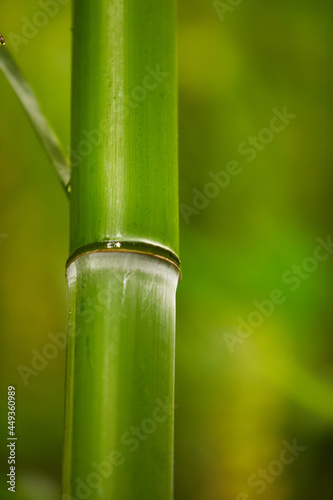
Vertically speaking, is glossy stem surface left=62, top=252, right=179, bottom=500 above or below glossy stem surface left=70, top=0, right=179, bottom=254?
below

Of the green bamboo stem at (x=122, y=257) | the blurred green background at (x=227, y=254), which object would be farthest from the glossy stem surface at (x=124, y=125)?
the blurred green background at (x=227, y=254)

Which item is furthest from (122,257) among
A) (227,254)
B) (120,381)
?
(227,254)

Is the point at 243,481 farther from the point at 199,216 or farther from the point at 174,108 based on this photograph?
the point at 174,108

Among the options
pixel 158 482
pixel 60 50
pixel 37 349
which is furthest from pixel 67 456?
pixel 60 50

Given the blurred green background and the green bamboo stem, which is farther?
the blurred green background

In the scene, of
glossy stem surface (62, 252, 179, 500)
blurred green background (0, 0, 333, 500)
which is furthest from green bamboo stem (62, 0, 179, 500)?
blurred green background (0, 0, 333, 500)

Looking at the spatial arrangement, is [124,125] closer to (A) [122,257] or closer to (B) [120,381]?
(A) [122,257]

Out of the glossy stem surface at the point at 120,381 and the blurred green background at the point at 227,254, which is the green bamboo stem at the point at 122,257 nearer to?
the glossy stem surface at the point at 120,381

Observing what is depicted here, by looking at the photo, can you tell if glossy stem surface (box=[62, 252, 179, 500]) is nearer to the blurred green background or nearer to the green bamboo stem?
the green bamboo stem
